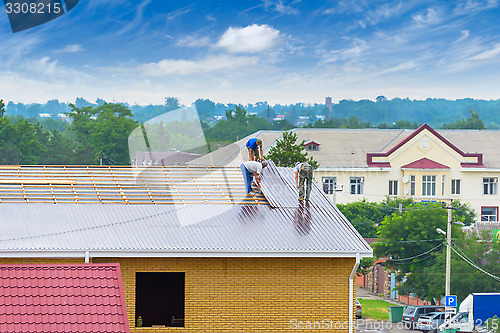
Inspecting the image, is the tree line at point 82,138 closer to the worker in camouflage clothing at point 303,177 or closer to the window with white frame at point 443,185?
the window with white frame at point 443,185

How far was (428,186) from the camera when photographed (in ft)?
284

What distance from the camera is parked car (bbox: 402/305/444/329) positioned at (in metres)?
46.2

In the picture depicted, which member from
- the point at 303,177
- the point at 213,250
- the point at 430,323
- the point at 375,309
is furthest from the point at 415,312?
the point at 213,250

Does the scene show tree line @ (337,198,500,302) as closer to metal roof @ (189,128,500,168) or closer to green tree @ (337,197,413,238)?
green tree @ (337,197,413,238)

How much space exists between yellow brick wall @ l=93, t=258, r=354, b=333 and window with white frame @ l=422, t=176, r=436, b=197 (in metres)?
69.4

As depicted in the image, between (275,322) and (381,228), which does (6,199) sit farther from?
(381,228)

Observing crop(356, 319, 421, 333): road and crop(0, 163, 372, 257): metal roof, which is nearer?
crop(0, 163, 372, 257): metal roof

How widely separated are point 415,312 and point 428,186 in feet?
136

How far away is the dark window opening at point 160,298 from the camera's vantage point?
23.0 meters

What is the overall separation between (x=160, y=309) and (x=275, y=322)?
5.87 metres

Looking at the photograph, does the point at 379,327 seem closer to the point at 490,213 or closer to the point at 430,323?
the point at 430,323

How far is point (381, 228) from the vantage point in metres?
55.2

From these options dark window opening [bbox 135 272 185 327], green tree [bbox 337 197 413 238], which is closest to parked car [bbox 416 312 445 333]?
green tree [bbox 337 197 413 238]

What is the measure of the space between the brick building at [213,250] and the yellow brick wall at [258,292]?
23 millimetres
